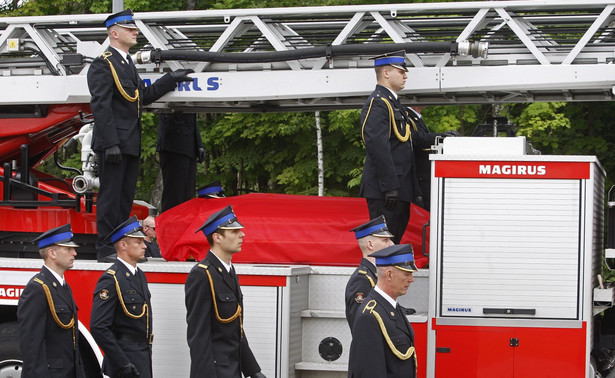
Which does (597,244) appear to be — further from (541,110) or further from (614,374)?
(541,110)

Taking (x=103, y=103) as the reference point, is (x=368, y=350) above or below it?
below

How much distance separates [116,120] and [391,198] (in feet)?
6.87

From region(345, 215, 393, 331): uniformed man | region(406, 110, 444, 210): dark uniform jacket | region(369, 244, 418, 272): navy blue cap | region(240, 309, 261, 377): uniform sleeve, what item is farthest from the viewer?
region(406, 110, 444, 210): dark uniform jacket

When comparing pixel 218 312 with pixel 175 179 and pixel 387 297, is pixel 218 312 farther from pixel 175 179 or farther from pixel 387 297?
pixel 175 179

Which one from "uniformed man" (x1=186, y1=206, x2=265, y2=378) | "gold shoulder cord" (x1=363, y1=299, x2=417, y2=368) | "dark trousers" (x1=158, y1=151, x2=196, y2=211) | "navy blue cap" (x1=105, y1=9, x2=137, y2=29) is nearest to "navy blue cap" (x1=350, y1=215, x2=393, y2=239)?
"uniformed man" (x1=186, y1=206, x2=265, y2=378)

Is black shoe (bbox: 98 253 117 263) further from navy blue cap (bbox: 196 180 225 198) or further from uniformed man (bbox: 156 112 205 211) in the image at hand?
uniformed man (bbox: 156 112 205 211)

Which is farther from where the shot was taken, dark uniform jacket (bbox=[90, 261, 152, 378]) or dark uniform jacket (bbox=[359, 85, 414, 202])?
dark uniform jacket (bbox=[359, 85, 414, 202])

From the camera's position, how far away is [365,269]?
604 cm

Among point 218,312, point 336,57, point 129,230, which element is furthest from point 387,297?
point 336,57

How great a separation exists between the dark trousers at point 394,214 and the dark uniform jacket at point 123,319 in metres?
1.66

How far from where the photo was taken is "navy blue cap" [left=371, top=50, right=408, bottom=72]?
6832 millimetres

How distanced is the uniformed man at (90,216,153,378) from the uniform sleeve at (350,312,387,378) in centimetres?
200

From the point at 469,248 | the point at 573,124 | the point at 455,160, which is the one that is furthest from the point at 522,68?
the point at 573,124

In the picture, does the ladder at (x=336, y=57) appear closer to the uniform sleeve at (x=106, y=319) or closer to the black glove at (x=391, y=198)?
the black glove at (x=391, y=198)
